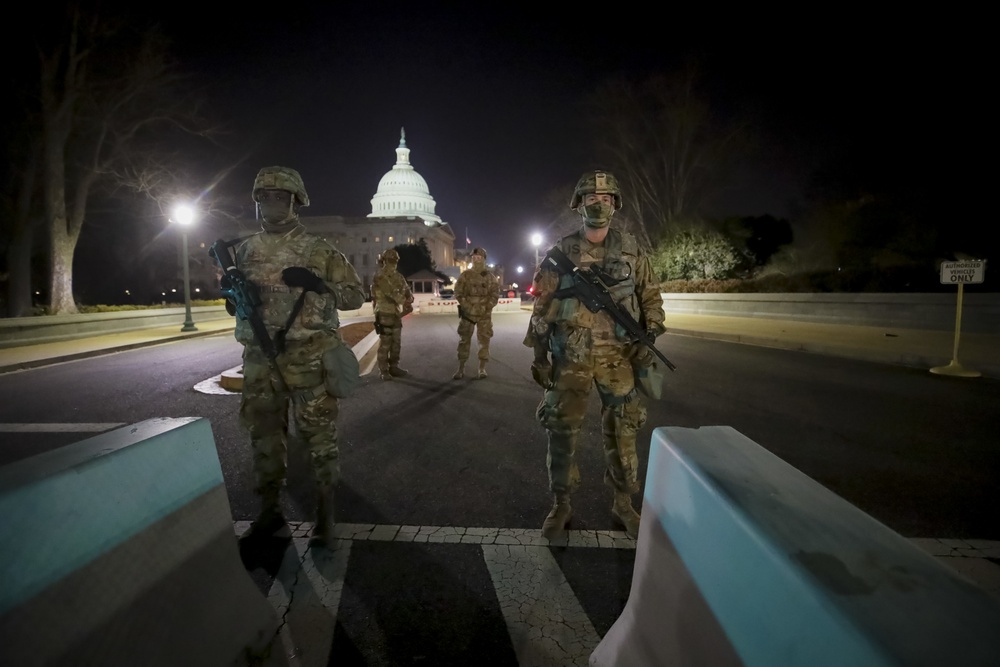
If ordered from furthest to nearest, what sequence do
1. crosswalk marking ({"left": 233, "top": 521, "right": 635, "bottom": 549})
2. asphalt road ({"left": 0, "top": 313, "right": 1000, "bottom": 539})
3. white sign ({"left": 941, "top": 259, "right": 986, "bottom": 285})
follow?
white sign ({"left": 941, "top": 259, "right": 986, "bottom": 285}) → asphalt road ({"left": 0, "top": 313, "right": 1000, "bottom": 539}) → crosswalk marking ({"left": 233, "top": 521, "right": 635, "bottom": 549})

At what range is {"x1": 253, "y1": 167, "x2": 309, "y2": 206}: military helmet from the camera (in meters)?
3.18

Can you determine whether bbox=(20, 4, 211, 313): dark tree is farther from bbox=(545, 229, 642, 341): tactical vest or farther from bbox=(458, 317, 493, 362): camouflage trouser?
bbox=(545, 229, 642, 341): tactical vest

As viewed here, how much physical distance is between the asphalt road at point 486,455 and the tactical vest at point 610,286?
1311 millimetres

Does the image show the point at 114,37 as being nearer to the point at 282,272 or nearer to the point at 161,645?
the point at 282,272

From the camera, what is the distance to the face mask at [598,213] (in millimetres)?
3234

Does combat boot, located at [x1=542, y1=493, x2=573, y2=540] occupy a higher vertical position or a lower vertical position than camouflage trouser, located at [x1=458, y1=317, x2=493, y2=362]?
lower

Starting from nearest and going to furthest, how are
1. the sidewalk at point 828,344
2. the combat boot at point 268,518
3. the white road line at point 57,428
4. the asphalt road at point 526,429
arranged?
the combat boot at point 268,518 < the asphalt road at point 526,429 < the white road line at point 57,428 < the sidewalk at point 828,344

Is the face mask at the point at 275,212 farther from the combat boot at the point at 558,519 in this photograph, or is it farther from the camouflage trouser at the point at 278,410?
the combat boot at the point at 558,519

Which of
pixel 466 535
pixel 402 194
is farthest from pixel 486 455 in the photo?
pixel 402 194

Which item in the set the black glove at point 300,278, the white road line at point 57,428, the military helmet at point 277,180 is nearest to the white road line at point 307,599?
the black glove at point 300,278

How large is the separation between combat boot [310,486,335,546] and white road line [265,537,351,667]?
0.06 metres

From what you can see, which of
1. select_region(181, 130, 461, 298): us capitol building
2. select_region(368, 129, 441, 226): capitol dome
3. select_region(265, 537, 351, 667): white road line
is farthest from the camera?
select_region(368, 129, 441, 226): capitol dome

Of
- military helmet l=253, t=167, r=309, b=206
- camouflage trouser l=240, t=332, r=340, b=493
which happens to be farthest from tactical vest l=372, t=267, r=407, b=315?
→ camouflage trouser l=240, t=332, r=340, b=493

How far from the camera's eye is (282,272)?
311cm
